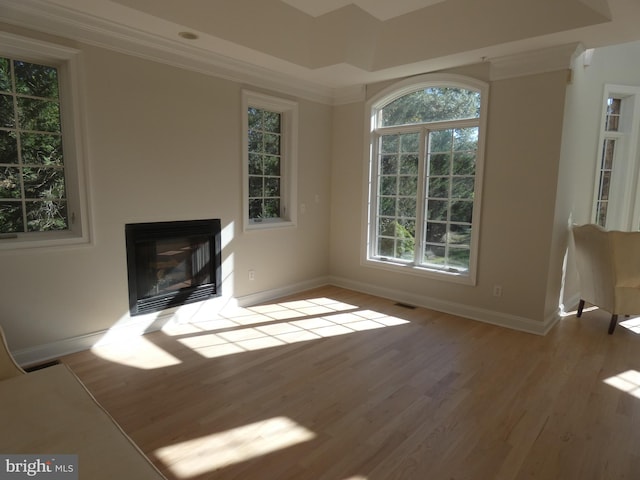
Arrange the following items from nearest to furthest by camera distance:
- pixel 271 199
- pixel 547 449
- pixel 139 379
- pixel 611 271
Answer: pixel 547 449, pixel 139 379, pixel 611 271, pixel 271 199

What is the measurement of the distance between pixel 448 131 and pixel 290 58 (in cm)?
193

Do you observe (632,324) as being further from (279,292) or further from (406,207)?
(279,292)

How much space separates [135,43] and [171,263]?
2006mm

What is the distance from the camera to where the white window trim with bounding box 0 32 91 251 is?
2.76 m

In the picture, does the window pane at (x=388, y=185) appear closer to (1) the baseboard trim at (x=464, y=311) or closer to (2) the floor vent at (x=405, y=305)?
(1) the baseboard trim at (x=464, y=311)

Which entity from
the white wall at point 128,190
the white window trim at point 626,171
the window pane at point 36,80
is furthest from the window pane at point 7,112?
the white window trim at point 626,171

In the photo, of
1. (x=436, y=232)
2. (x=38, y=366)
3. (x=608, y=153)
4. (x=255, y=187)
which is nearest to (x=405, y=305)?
(x=436, y=232)

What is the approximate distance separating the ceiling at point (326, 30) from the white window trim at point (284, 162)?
9.1 inches

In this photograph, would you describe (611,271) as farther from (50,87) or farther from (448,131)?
(50,87)

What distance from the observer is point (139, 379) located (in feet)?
8.96

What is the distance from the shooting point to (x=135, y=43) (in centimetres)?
321

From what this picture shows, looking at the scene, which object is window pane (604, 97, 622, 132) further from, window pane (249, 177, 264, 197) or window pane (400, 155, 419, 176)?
window pane (249, 177, 264, 197)

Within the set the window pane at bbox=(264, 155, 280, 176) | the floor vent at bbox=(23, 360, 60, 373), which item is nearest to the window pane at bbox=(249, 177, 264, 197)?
the window pane at bbox=(264, 155, 280, 176)

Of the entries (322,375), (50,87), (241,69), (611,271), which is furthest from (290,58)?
(611,271)
